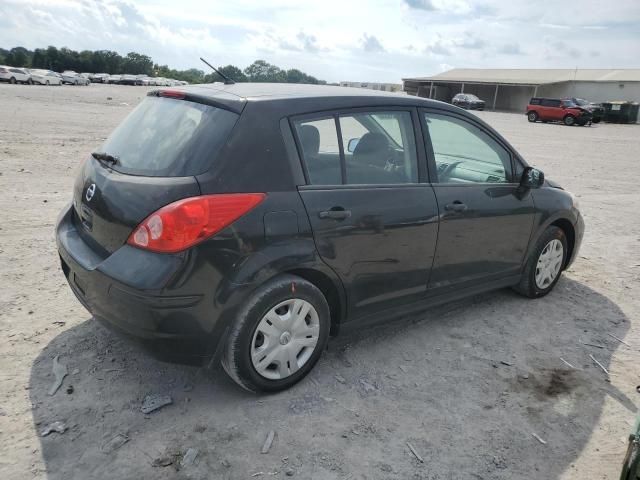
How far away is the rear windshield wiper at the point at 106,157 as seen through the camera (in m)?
3.26

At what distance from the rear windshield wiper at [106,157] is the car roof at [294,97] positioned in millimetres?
562

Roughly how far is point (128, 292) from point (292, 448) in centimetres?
117

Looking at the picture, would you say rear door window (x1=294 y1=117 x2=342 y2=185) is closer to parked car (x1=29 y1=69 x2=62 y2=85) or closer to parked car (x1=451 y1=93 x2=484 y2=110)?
parked car (x1=451 y1=93 x2=484 y2=110)

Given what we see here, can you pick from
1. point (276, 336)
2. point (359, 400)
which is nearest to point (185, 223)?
point (276, 336)

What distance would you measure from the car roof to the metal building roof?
5329 cm

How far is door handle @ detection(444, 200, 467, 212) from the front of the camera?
3.78m

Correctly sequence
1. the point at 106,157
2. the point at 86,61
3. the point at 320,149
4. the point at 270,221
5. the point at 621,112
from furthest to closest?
the point at 86,61
the point at 621,112
the point at 106,157
the point at 320,149
the point at 270,221

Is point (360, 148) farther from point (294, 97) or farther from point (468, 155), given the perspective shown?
point (468, 155)

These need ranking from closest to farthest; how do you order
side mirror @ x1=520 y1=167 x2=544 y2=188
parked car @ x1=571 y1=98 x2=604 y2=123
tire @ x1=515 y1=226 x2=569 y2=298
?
side mirror @ x1=520 y1=167 x2=544 y2=188 < tire @ x1=515 y1=226 x2=569 y2=298 < parked car @ x1=571 y1=98 x2=604 y2=123

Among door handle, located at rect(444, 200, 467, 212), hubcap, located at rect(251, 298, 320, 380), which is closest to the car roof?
door handle, located at rect(444, 200, 467, 212)

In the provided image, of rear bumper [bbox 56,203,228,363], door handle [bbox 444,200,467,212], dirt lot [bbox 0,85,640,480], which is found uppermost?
door handle [bbox 444,200,467,212]

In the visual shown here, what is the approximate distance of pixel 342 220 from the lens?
320 cm

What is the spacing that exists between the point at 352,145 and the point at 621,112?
43425 mm

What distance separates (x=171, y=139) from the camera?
10.0ft
